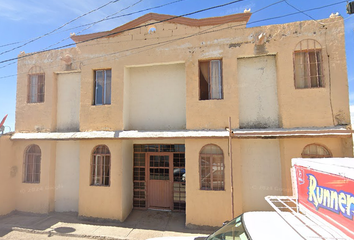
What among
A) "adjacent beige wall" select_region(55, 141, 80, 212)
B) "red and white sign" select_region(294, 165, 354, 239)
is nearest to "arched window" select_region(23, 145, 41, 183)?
"adjacent beige wall" select_region(55, 141, 80, 212)

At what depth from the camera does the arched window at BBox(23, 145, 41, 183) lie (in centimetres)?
835

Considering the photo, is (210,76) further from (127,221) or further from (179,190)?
(127,221)

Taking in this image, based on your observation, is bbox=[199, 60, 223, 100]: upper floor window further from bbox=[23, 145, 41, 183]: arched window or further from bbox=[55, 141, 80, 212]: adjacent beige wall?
bbox=[23, 145, 41, 183]: arched window

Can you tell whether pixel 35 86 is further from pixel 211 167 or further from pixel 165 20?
pixel 211 167

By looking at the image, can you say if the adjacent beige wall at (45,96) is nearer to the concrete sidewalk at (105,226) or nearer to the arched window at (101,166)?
the arched window at (101,166)

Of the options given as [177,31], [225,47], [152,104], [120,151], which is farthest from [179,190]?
[177,31]

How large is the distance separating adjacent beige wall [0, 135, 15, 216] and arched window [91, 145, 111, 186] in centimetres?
376

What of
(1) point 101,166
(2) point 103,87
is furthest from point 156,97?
(1) point 101,166

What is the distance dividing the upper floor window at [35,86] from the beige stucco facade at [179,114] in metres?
0.17

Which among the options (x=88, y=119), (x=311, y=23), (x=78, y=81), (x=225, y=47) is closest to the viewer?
(x=311, y=23)

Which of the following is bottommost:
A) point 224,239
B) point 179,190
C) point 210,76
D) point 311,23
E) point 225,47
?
point 179,190

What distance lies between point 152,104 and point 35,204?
6652 millimetres

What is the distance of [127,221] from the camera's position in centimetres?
727

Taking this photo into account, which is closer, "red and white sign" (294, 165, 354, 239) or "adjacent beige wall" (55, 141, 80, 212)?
"red and white sign" (294, 165, 354, 239)
